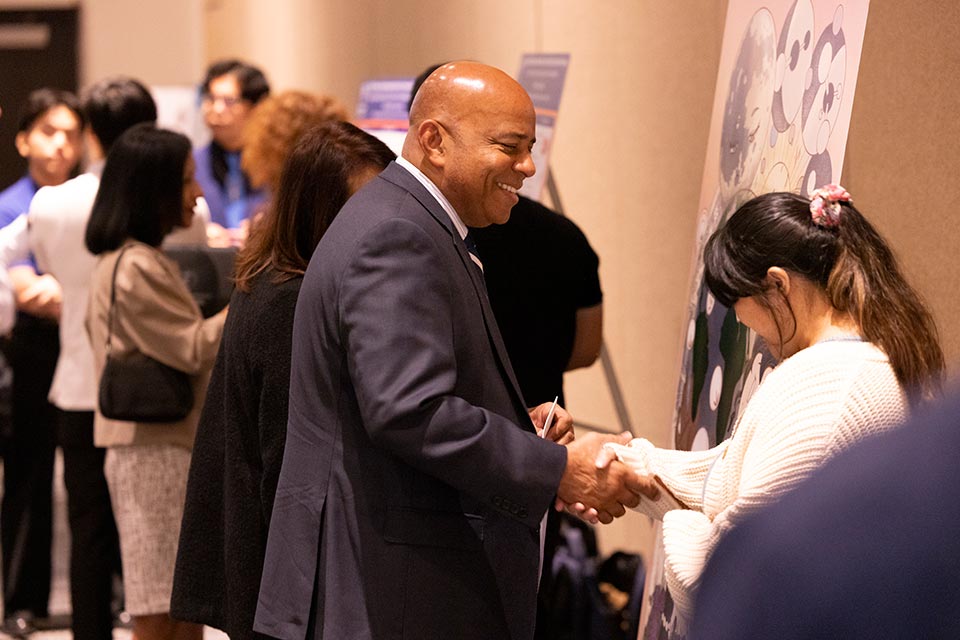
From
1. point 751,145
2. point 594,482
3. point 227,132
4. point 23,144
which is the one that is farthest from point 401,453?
point 227,132

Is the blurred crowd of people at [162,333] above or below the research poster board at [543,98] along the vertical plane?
below

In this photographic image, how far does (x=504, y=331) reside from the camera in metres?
3.43

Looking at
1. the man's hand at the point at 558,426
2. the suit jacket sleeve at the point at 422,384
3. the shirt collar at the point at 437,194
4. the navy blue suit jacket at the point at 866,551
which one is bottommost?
the man's hand at the point at 558,426

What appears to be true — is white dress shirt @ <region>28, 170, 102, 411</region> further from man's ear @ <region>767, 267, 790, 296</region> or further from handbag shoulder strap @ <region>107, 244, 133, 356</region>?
man's ear @ <region>767, 267, 790, 296</region>

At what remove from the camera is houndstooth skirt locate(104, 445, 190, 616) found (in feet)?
11.7

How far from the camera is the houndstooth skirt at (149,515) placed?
3562 mm

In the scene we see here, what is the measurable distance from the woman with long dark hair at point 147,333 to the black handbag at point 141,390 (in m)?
0.02

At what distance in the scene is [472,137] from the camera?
214 centimetres

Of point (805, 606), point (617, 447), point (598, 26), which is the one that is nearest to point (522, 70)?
point (598, 26)

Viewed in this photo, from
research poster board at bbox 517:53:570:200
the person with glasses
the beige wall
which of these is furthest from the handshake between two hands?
the person with glasses

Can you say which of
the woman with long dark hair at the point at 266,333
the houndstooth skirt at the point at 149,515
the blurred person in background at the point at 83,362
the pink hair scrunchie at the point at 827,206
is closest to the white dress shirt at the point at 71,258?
the blurred person in background at the point at 83,362

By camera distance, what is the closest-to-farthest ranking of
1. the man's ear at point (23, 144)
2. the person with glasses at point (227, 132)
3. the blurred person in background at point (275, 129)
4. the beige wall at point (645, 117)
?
the beige wall at point (645, 117) → the blurred person in background at point (275, 129) → the man's ear at point (23, 144) → the person with glasses at point (227, 132)

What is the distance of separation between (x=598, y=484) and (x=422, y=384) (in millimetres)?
352

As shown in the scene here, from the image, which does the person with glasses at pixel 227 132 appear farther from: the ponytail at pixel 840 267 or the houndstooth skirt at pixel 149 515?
the ponytail at pixel 840 267
